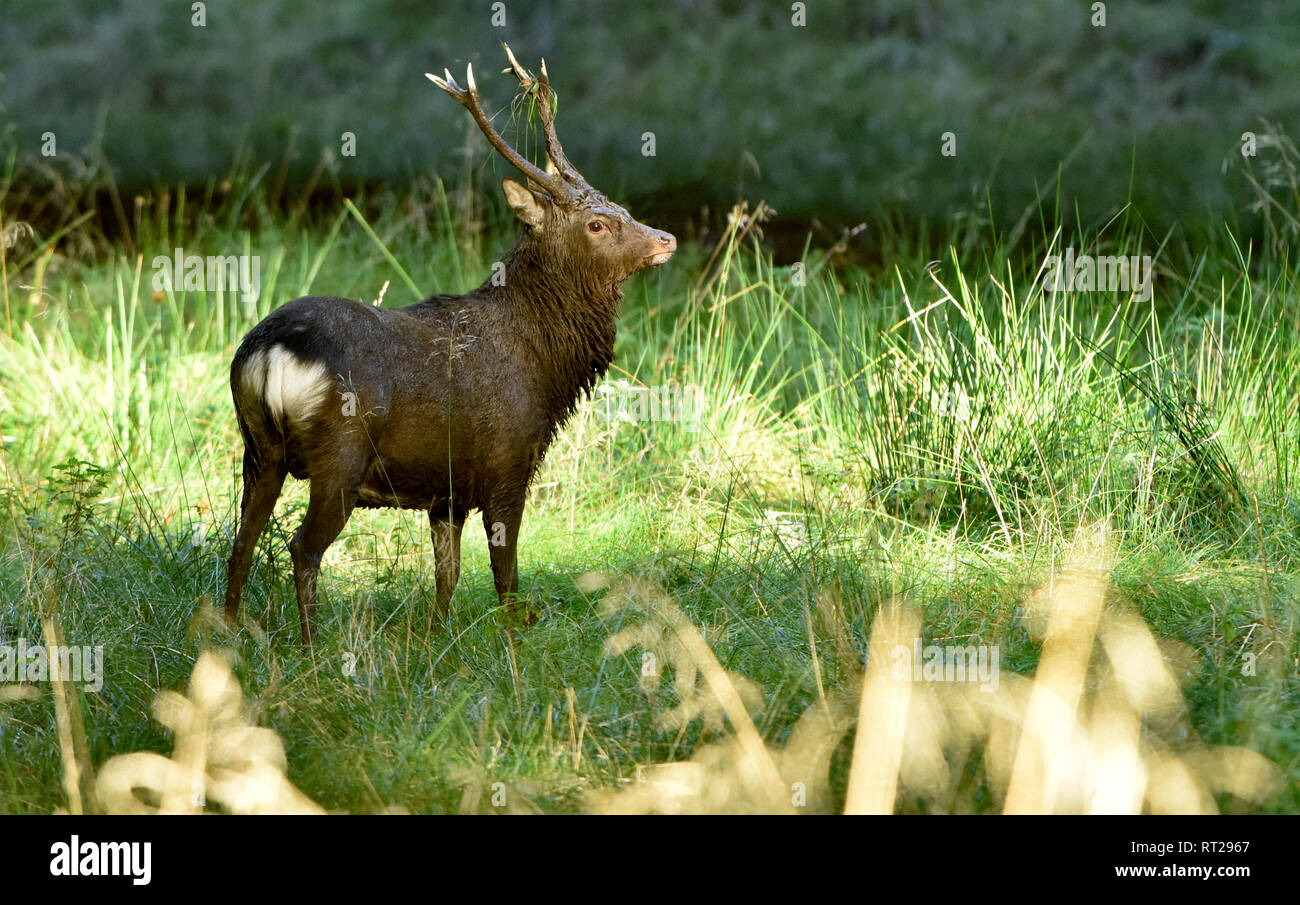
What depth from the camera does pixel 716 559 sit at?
15.6 ft

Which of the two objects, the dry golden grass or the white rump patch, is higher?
the white rump patch

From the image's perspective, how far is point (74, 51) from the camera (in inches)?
506

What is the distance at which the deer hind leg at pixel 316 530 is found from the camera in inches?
171

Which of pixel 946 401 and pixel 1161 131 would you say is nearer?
pixel 946 401

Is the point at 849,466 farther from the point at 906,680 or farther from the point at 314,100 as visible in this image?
the point at 314,100

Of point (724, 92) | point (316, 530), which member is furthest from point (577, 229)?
point (724, 92)

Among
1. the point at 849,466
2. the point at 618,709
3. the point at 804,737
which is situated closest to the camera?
the point at 804,737

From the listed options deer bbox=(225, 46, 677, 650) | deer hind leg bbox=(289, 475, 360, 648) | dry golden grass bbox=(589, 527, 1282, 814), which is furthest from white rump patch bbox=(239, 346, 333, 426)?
dry golden grass bbox=(589, 527, 1282, 814)

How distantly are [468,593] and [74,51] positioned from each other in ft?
32.8

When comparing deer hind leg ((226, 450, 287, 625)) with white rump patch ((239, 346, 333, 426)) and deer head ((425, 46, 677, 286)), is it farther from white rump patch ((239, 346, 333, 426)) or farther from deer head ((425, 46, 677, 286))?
deer head ((425, 46, 677, 286))

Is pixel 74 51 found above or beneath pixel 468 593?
above

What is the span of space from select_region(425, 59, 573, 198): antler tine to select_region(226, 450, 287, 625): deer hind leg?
1311 mm

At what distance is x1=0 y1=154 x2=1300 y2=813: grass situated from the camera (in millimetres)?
3668

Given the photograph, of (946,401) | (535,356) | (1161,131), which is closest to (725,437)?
(946,401)
